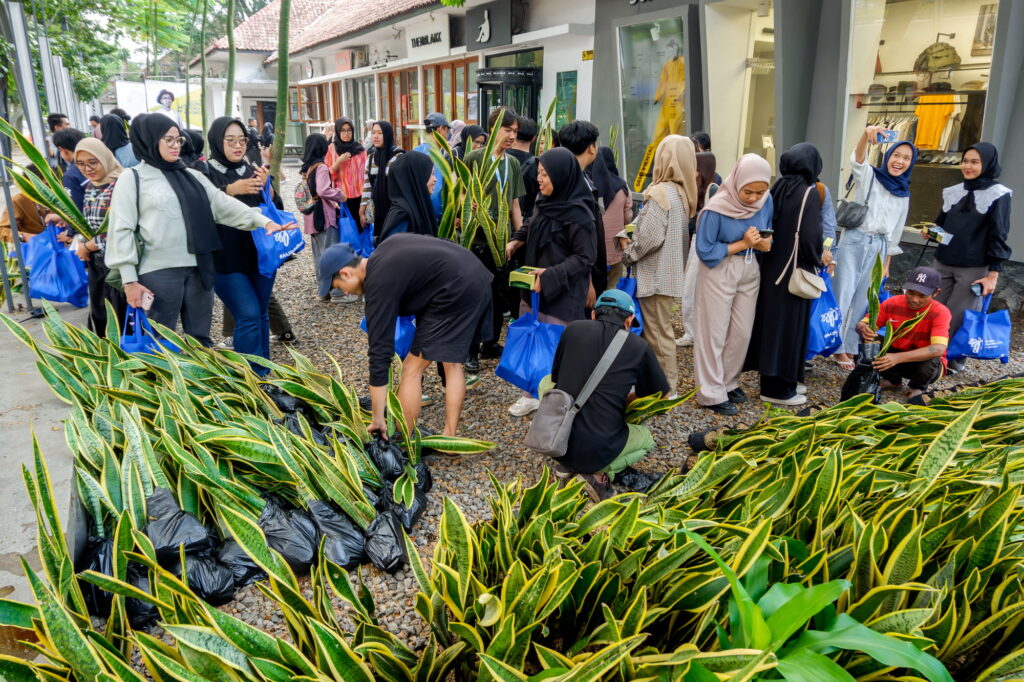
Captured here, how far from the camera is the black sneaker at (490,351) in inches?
210

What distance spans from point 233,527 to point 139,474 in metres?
0.79

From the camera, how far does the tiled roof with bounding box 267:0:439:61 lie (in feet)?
49.4

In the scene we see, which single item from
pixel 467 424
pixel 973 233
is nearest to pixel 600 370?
pixel 467 424

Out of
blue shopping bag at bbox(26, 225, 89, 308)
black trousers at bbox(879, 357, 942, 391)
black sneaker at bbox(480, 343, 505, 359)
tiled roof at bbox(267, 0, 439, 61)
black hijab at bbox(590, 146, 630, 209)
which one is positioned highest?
tiled roof at bbox(267, 0, 439, 61)

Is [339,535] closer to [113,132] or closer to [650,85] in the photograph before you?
[113,132]

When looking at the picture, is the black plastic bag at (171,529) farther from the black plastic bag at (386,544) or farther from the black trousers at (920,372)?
the black trousers at (920,372)

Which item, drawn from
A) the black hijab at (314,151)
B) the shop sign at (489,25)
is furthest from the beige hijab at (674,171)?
the shop sign at (489,25)

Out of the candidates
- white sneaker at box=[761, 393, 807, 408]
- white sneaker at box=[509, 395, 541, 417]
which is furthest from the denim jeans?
white sneaker at box=[509, 395, 541, 417]

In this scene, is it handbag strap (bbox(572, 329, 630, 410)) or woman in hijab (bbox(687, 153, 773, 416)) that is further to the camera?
woman in hijab (bbox(687, 153, 773, 416))

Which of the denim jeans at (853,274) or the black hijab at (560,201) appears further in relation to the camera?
the denim jeans at (853,274)

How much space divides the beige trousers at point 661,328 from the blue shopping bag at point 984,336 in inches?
81.8

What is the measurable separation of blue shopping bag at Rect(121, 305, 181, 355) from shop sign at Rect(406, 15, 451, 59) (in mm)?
12867

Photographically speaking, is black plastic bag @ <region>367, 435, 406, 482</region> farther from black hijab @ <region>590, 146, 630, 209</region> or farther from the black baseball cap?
the black baseball cap

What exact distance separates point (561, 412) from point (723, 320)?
1738mm
